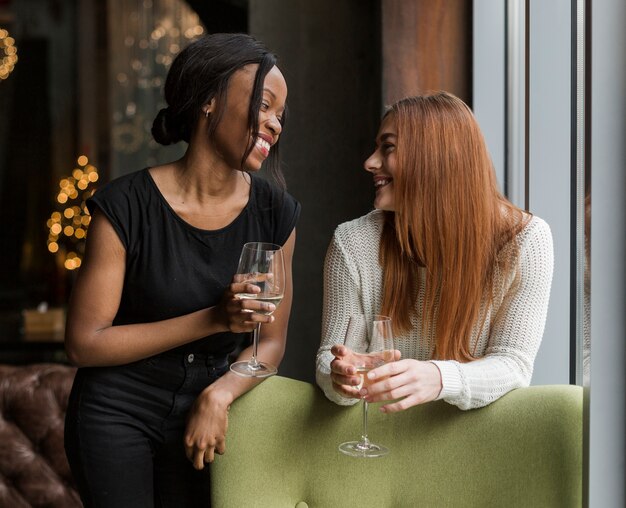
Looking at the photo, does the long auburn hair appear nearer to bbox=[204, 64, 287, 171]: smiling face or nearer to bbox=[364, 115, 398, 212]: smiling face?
bbox=[364, 115, 398, 212]: smiling face

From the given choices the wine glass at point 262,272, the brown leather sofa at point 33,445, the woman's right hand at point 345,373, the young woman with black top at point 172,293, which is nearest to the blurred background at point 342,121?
the woman's right hand at point 345,373

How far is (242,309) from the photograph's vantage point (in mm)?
1415

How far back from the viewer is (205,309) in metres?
1.53

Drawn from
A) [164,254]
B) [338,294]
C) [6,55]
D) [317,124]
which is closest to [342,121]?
[317,124]

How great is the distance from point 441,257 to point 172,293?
21.7 inches

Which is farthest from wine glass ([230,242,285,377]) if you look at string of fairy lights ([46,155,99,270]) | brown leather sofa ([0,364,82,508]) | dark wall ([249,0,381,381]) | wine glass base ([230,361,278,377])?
string of fairy lights ([46,155,99,270])

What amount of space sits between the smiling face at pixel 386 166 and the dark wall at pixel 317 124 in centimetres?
167

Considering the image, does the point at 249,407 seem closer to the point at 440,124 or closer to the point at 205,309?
the point at 205,309

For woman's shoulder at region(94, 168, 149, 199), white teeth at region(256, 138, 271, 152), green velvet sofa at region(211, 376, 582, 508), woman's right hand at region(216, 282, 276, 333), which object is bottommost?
green velvet sofa at region(211, 376, 582, 508)

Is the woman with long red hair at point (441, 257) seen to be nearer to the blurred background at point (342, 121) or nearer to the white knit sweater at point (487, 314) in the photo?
the white knit sweater at point (487, 314)

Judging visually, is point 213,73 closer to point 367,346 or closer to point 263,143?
point 263,143

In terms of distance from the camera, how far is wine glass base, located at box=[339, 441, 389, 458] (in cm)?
144

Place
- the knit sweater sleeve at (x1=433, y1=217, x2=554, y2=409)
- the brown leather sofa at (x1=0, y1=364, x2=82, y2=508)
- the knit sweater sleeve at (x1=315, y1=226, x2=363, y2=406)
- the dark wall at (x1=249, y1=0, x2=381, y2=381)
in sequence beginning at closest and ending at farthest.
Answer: the knit sweater sleeve at (x1=433, y1=217, x2=554, y2=409), the knit sweater sleeve at (x1=315, y1=226, x2=363, y2=406), the brown leather sofa at (x1=0, y1=364, x2=82, y2=508), the dark wall at (x1=249, y1=0, x2=381, y2=381)

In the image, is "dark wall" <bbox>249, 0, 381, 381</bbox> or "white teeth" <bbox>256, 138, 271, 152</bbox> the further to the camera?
"dark wall" <bbox>249, 0, 381, 381</bbox>
